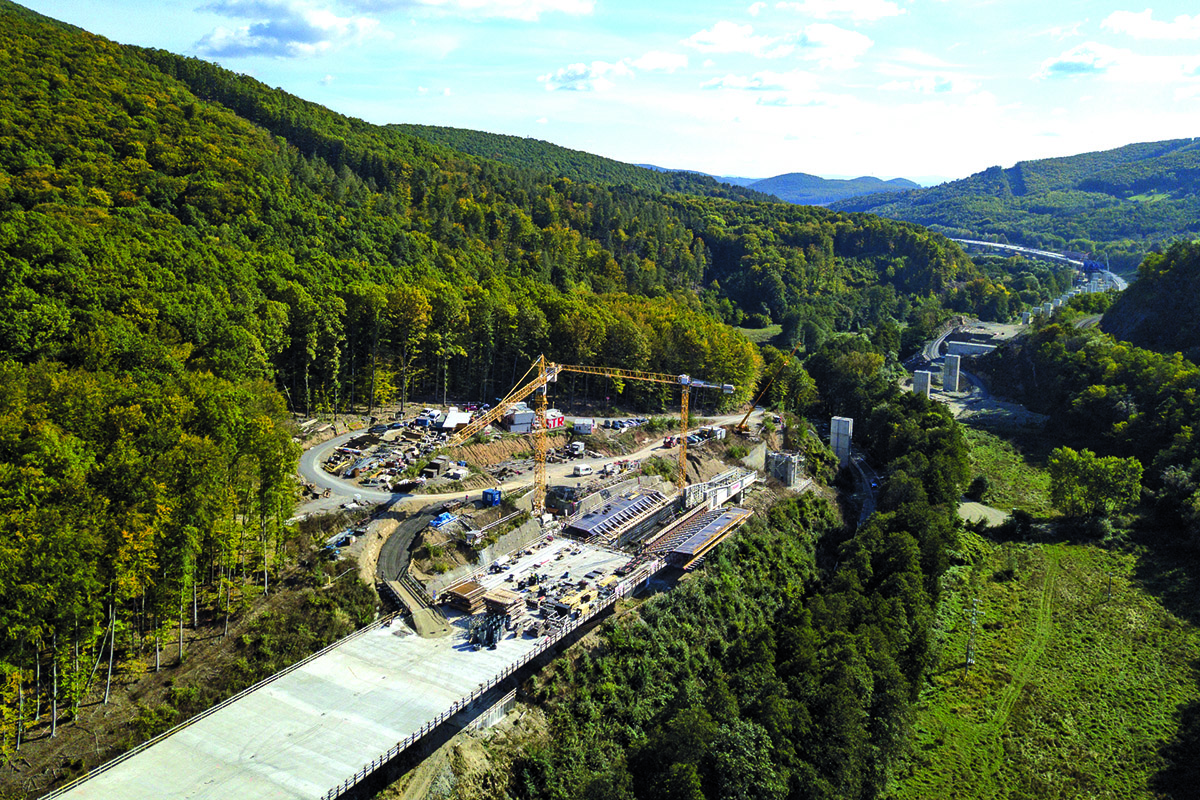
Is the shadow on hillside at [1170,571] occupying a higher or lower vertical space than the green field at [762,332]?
lower

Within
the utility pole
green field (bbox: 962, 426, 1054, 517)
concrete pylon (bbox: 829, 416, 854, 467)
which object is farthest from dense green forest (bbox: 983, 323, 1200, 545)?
concrete pylon (bbox: 829, 416, 854, 467)

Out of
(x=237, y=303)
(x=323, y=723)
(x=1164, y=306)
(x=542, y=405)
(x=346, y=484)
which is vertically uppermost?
(x=237, y=303)

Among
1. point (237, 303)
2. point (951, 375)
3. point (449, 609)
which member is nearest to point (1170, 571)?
point (449, 609)

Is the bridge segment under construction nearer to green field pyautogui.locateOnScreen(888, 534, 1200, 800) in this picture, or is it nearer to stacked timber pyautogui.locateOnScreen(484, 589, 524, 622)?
stacked timber pyautogui.locateOnScreen(484, 589, 524, 622)

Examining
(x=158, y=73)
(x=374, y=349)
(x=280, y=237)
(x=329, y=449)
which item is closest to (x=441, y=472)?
(x=329, y=449)

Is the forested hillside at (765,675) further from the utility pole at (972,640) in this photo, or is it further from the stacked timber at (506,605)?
the stacked timber at (506,605)

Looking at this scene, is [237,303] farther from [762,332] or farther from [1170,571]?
[762,332]

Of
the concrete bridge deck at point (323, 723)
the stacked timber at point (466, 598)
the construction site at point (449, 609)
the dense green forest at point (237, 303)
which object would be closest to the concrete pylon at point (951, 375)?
the dense green forest at point (237, 303)
